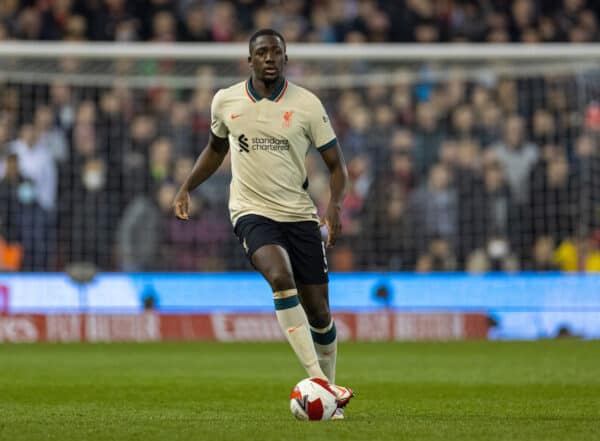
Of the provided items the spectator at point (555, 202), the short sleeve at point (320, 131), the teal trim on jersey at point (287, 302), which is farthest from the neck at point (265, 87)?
the spectator at point (555, 202)

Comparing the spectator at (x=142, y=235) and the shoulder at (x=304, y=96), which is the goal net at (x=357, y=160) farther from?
the shoulder at (x=304, y=96)

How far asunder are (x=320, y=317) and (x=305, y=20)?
15.3m

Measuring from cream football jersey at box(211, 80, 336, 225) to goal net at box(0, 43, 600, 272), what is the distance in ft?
32.9

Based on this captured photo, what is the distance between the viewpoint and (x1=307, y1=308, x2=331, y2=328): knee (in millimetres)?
8445

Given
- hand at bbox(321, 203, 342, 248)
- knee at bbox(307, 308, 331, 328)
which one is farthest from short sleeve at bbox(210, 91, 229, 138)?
knee at bbox(307, 308, 331, 328)

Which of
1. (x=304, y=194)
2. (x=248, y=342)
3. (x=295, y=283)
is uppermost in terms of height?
(x=304, y=194)

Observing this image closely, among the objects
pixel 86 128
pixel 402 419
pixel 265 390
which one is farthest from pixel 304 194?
pixel 86 128

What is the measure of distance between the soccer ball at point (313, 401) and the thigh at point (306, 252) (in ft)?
2.94

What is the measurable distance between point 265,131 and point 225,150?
1.71ft

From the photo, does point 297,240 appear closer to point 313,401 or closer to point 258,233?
point 258,233

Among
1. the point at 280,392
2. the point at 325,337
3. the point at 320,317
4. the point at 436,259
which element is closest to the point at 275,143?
the point at 320,317

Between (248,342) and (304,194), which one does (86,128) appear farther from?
(304,194)

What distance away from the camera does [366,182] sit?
20047 millimetres

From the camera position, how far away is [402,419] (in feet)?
25.4
